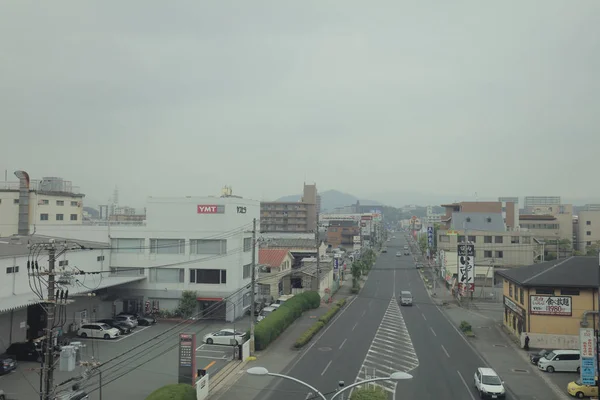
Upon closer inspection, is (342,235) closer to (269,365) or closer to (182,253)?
(182,253)

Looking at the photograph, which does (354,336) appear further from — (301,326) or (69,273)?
(69,273)

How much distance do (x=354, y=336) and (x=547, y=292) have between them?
1485 cm

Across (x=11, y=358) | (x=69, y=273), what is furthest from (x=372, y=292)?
(x=69, y=273)

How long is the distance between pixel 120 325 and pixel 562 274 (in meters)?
34.4

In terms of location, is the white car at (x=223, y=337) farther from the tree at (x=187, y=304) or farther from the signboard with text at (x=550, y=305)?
the signboard with text at (x=550, y=305)

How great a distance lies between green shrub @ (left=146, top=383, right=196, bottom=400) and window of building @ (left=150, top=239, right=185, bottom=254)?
79.0 feet

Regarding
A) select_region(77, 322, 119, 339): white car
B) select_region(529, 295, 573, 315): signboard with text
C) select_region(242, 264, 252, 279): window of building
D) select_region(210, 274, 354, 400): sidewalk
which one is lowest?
select_region(210, 274, 354, 400): sidewalk

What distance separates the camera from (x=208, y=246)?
42906 millimetres

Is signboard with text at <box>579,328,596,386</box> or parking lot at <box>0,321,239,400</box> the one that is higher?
signboard with text at <box>579,328,596,386</box>

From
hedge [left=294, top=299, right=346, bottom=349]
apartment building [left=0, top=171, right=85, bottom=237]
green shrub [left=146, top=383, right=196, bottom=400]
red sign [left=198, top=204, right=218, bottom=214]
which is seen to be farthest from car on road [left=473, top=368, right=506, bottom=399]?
apartment building [left=0, top=171, right=85, bottom=237]

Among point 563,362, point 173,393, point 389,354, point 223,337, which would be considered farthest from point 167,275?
point 563,362

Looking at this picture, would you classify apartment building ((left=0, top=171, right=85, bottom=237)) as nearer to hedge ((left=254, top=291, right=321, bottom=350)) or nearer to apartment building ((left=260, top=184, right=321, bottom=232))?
hedge ((left=254, top=291, right=321, bottom=350))

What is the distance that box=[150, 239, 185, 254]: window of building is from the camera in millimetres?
43219

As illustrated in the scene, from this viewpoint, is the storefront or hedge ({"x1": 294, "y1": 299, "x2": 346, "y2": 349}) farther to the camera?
the storefront
